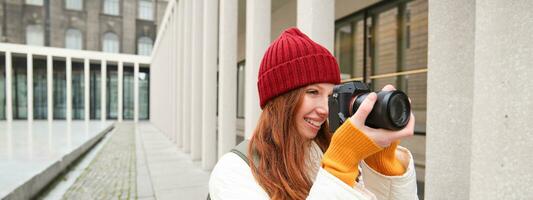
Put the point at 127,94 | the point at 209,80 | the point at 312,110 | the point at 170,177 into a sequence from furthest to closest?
the point at 127,94 < the point at 209,80 < the point at 170,177 < the point at 312,110

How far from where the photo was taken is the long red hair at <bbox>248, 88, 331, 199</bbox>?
1.15 m

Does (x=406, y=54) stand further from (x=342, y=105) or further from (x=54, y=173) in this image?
(x=54, y=173)

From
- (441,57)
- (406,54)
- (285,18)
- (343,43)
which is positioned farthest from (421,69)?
(441,57)

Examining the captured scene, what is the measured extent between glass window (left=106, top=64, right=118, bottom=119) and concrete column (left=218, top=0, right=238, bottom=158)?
78.2 feet

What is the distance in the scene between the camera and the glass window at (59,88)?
24.7 meters

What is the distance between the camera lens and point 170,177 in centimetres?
581

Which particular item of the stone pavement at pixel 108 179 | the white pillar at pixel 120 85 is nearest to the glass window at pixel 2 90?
the white pillar at pixel 120 85

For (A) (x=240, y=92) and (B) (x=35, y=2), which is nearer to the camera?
(A) (x=240, y=92)

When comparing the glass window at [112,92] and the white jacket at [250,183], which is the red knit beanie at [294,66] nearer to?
the white jacket at [250,183]

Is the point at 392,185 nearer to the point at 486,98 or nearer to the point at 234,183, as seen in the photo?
the point at 234,183

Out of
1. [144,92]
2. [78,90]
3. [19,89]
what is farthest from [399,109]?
[19,89]

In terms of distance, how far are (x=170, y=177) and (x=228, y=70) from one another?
7.70ft

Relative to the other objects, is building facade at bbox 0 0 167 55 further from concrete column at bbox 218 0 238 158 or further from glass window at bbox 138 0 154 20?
concrete column at bbox 218 0 238 158

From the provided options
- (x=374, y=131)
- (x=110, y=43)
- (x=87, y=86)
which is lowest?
(x=374, y=131)
